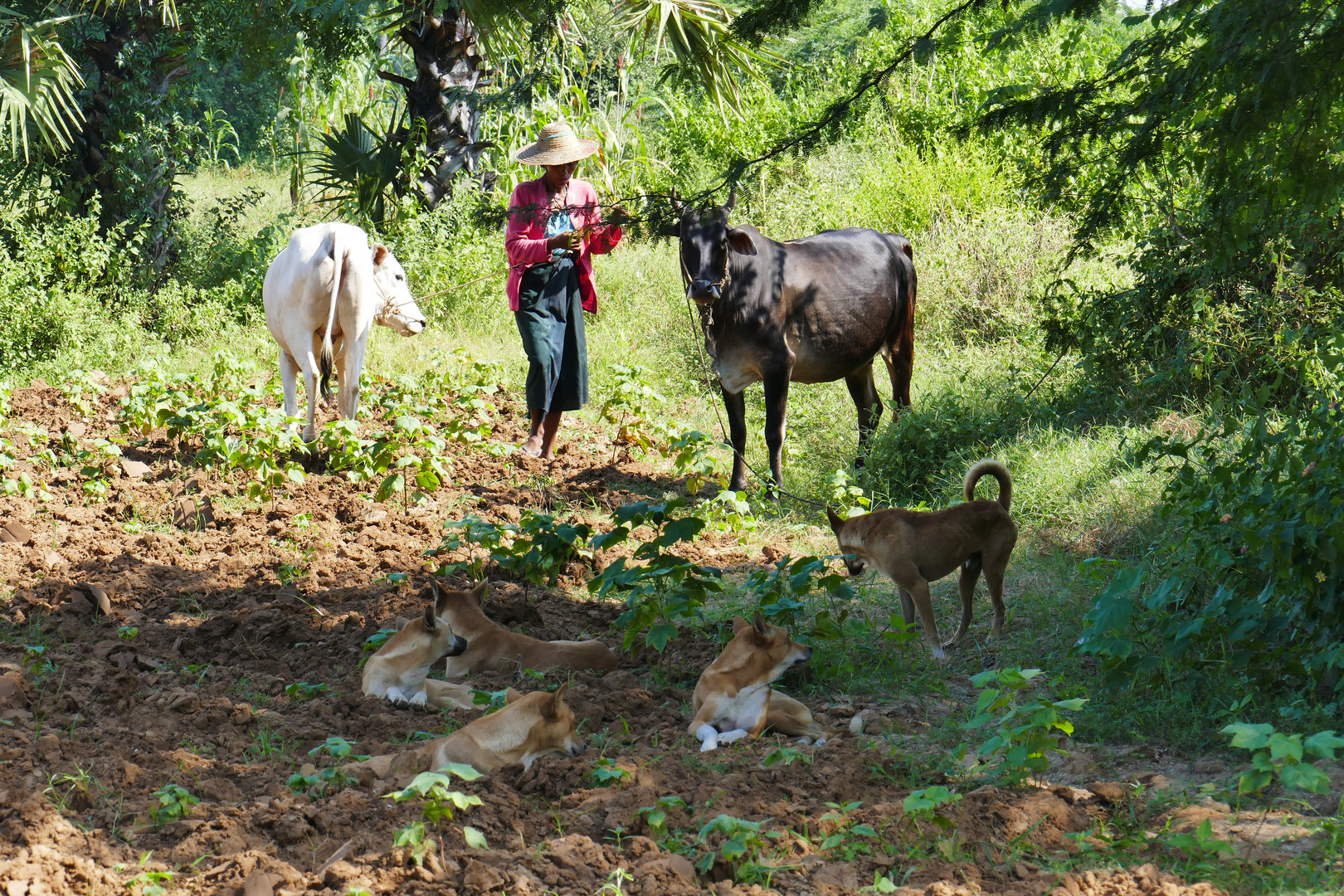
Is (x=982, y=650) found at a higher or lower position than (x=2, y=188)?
lower

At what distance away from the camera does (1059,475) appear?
7.03 m

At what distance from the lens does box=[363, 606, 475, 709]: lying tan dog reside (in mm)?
4367

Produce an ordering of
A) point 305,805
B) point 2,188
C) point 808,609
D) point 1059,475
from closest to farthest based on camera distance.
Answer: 1. point 305,805
2. point 808,609
3. point 1059,475
4. point 2,188

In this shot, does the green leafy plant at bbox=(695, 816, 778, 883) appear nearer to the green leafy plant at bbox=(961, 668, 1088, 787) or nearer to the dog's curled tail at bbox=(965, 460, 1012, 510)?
the green leafy plant at bbox=(961, 668, 1088, 787)

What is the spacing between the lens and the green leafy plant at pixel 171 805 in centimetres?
320

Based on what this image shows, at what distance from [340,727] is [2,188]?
35.0 feet

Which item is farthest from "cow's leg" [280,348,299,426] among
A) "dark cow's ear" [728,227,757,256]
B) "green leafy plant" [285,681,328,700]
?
"green leafy plant" [285,681,328,700]

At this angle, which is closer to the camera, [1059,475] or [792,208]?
[1059,475]

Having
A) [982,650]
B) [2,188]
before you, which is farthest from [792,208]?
[982,650]

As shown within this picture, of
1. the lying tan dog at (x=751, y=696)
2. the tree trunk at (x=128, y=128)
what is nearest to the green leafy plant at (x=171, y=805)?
the lying tan dog at (x=751, y=696)

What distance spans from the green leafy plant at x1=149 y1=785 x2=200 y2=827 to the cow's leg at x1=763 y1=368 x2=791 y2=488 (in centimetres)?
516

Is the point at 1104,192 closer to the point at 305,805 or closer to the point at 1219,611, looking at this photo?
the point at 1219,611

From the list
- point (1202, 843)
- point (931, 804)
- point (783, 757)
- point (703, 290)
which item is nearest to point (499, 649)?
point (783, 757)

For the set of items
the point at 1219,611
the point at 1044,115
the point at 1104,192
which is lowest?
the point at 1219,611
